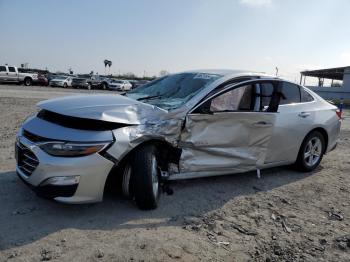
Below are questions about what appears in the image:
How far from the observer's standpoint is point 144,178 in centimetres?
408

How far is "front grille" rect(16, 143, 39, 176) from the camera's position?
3924mm

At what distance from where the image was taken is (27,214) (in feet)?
13.1

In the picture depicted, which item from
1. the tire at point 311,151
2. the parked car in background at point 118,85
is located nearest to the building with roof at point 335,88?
the parked car in background at point 118,85

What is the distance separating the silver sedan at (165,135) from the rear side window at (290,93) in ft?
0.06

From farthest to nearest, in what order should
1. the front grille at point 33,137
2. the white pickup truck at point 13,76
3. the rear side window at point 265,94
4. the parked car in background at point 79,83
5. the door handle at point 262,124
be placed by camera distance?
the parked car in background at point 79,83, the white pickup truck at point 13,76, the rear side window at point 265,94, the door handle at point 262,124, the front grille at point 33,137

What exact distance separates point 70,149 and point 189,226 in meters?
1.47

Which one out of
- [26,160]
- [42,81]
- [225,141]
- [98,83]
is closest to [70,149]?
[26,160]

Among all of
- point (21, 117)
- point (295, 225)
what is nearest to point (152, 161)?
point (295, 225)

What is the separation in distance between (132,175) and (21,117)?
24.2 feet

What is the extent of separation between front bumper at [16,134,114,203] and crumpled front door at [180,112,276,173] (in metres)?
1.16

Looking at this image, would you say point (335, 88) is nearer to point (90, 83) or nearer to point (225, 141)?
point (90, 83)

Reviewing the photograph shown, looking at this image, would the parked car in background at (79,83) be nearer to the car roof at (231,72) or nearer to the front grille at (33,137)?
the car roof at (231,72)

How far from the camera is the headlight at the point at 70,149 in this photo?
376 cm

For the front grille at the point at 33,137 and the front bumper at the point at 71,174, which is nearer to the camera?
the front bumper at the point at 71,174
